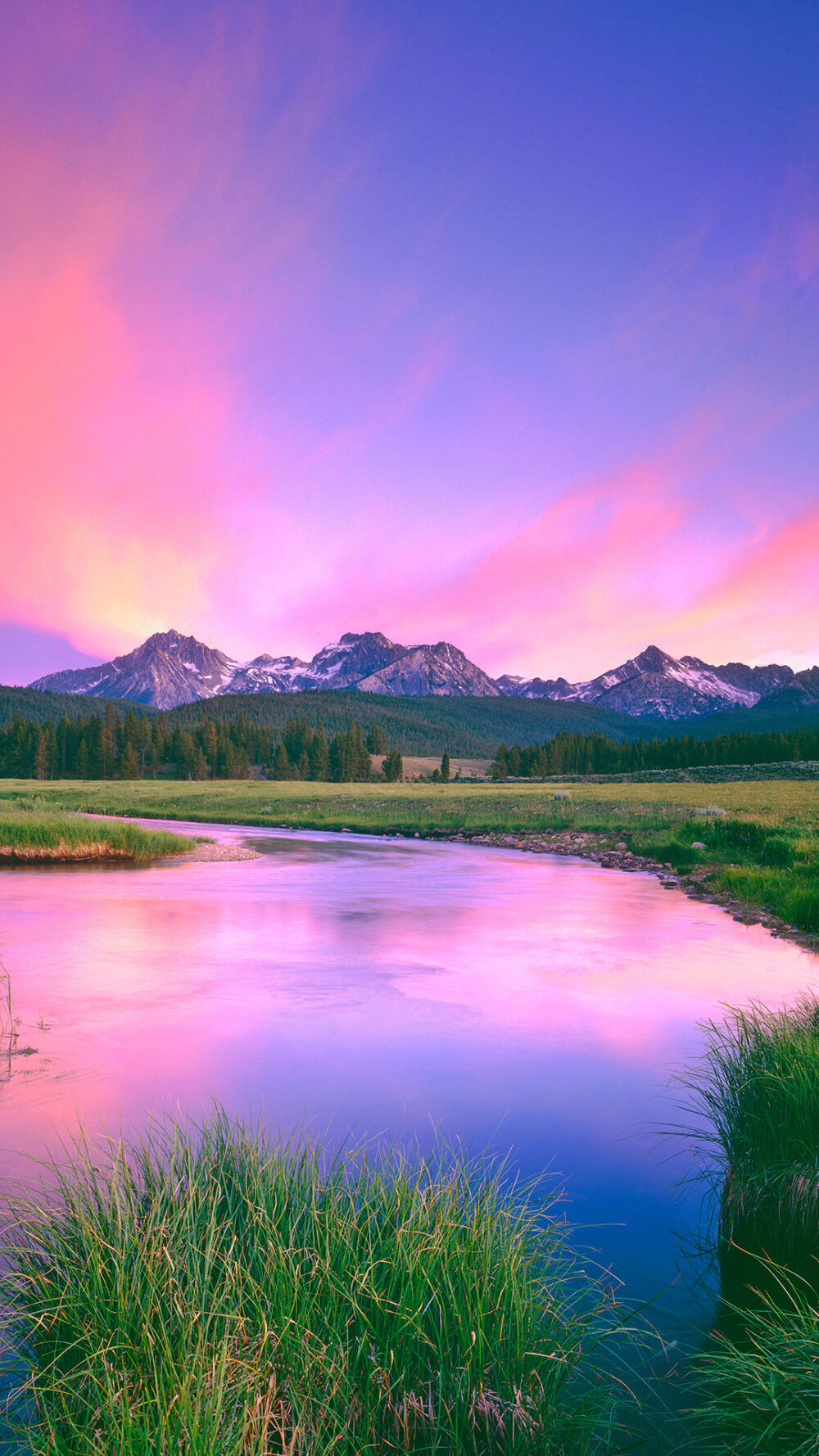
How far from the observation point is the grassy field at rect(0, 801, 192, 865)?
1211 inches

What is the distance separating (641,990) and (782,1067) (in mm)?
7189

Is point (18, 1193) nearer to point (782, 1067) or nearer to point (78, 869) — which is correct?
point (782, 1067)

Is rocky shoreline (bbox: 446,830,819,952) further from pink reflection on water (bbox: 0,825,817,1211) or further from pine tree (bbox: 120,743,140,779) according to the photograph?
pine tree (bbox: 120,743,140,779)

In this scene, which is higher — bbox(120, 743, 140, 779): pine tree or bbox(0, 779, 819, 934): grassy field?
bbox(120, 743, 140, 779): pine tree

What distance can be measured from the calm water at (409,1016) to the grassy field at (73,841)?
6440mm

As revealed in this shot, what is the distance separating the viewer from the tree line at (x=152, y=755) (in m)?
131

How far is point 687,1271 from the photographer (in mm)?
5668

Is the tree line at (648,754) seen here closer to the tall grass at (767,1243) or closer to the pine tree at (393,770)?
the pine tree at (393,770)

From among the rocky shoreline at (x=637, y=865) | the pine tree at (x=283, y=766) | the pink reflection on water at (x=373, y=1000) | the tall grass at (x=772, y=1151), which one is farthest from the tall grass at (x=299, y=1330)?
the pine tree at (x=283, y=766)

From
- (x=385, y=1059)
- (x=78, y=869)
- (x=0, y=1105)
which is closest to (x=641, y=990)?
(x=385, y=1059)

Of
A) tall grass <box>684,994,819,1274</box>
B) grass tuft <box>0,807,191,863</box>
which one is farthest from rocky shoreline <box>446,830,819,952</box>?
grass tuft <box>0,807,191,863</box>

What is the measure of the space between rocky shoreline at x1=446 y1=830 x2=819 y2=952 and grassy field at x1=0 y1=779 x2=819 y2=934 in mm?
349

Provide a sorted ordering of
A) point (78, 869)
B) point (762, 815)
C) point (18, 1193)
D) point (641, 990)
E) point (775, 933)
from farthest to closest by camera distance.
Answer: point (762, 815) → point (78, 869) → point (775, 933) → point (641, 990) → point (18, 1193)

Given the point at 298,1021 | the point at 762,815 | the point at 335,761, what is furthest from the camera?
the point at 335,761
